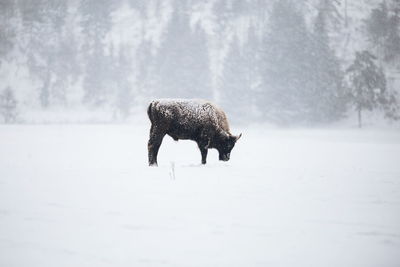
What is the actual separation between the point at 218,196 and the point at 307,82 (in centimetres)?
4026

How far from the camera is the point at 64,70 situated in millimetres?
70250

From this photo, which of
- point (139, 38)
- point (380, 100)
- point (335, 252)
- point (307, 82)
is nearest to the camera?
point (335, 252)

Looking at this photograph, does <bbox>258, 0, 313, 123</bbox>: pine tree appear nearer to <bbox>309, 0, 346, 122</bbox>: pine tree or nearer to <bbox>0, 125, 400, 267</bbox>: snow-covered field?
<bbox>309, 0, 346, 122</bbox>: pine tree

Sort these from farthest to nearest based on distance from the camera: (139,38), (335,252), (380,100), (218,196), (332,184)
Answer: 1. (139,38)
2. (380,100)
3. (332,184)
4. (218,196)
5. (335,252)

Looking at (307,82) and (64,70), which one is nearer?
(307,82)

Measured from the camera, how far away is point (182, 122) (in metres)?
10.5

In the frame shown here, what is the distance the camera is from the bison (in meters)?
10.5

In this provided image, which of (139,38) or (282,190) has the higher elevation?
(139,38)

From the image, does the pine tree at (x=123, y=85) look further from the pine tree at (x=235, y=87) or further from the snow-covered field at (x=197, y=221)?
the snow-covered field at (x=197, y=221)

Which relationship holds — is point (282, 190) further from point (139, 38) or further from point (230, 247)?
point (139, 38)

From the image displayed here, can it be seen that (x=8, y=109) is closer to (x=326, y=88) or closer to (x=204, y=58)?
(x=204, y=58)

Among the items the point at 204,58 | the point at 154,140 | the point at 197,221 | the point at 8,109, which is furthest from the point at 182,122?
the point at 8,109

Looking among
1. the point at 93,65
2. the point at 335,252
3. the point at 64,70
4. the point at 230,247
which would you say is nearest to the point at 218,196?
the point at 230,247

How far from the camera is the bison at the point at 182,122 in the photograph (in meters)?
10.5
